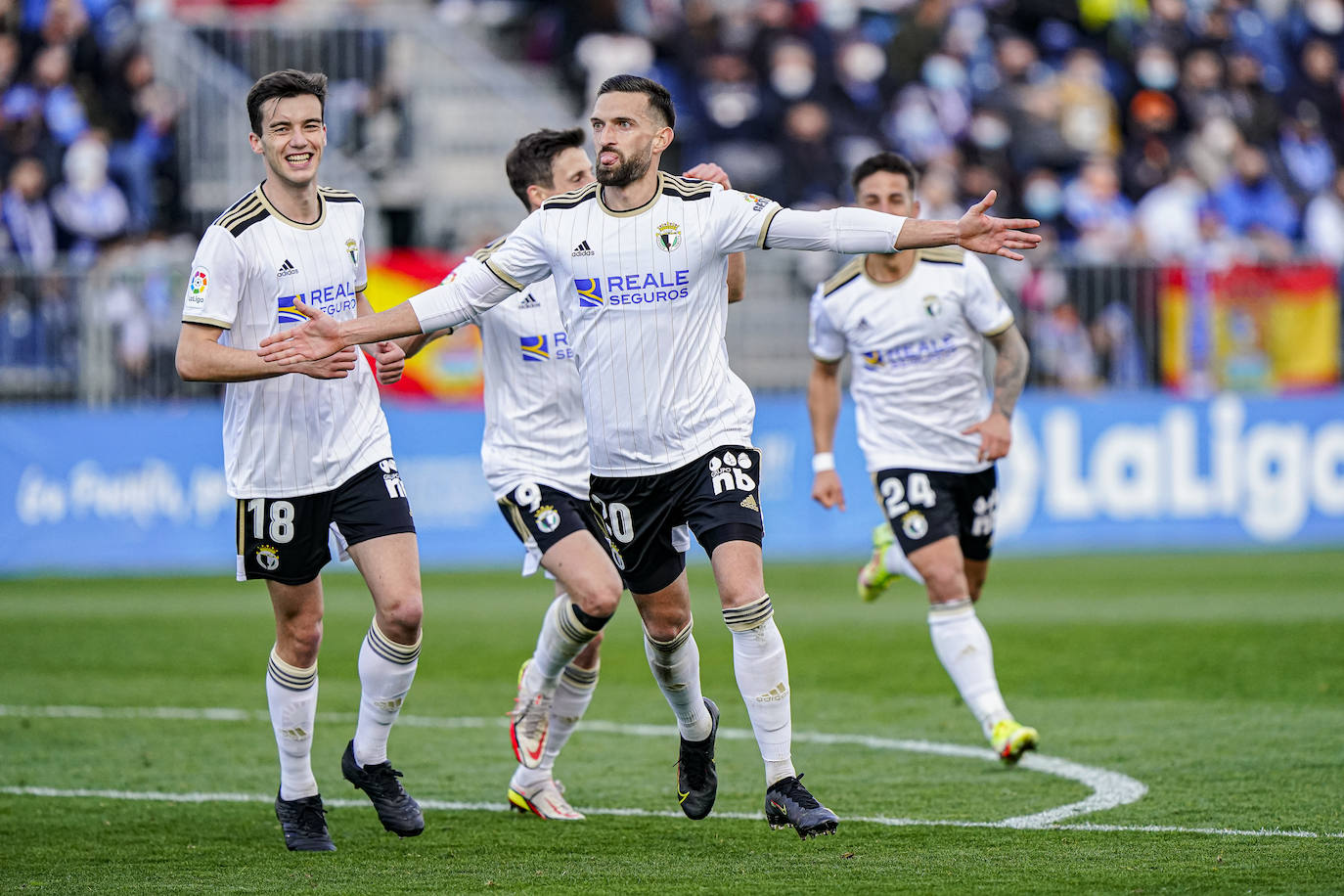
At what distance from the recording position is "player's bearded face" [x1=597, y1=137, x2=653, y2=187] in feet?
21.8

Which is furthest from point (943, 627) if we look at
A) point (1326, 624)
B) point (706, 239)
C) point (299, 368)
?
point (1326, 624)

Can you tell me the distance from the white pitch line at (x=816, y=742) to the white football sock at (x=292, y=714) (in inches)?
31.2

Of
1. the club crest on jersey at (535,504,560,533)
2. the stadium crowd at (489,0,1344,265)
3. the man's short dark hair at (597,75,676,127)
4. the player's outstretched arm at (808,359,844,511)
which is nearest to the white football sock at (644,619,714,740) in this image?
the club crest on jersey at (535,504,560,533)

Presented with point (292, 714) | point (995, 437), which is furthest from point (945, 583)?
point (292, 714)

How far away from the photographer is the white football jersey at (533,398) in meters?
7.72

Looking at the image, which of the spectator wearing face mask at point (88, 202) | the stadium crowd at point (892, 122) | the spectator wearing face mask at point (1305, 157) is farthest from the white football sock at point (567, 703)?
the spectator wearing face mask at point (1305, 157)

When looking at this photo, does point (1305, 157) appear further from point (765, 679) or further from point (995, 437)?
point (765, 679)

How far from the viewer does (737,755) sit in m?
8.79

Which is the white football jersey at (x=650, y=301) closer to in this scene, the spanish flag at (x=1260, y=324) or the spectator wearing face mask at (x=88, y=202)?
the spanish flag at (x=1260, y=324)

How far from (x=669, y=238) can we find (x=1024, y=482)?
12.3 meters

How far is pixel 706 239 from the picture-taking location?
21.8 ft

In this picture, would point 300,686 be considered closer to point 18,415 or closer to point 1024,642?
point 1024,642

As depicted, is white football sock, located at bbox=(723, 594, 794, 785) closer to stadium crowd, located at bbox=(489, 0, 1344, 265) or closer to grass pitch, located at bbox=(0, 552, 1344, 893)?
grass pitch, located at bbox=(0, 552, 1344, 893)

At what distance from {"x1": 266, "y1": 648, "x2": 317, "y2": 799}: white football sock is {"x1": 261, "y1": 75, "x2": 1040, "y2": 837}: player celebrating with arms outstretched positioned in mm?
1372
